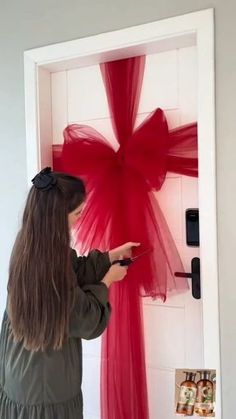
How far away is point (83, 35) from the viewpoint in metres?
1.59

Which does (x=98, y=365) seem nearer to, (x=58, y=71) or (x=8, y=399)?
(x=8, y=399)

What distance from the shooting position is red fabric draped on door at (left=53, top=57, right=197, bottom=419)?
153 centimetres

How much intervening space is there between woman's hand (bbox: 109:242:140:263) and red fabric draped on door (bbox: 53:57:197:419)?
62 mm

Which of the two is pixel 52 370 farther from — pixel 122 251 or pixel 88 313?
pixel 122 251

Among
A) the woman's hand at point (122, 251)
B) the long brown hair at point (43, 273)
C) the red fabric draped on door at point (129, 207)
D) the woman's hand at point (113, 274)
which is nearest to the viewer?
the long brown hair at point (43, 273)

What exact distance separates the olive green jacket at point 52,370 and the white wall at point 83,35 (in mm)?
479

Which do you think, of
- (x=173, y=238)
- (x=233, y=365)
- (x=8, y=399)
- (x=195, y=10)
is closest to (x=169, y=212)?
(x=173, y=238)

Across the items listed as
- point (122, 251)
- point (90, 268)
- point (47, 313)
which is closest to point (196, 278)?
point (122, 251)

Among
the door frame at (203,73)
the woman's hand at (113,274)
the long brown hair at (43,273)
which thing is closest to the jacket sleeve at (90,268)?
the woman's hand at (113,274)

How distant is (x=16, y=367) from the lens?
115 centimetres

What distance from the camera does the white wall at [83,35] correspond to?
136 cm

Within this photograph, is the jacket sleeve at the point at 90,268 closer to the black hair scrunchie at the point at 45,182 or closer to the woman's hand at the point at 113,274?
the woman's hand at the point at 113,274

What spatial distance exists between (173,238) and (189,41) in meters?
0.72

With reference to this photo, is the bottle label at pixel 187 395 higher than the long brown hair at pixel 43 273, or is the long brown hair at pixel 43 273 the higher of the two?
the long brown hair at pixel 43 273
